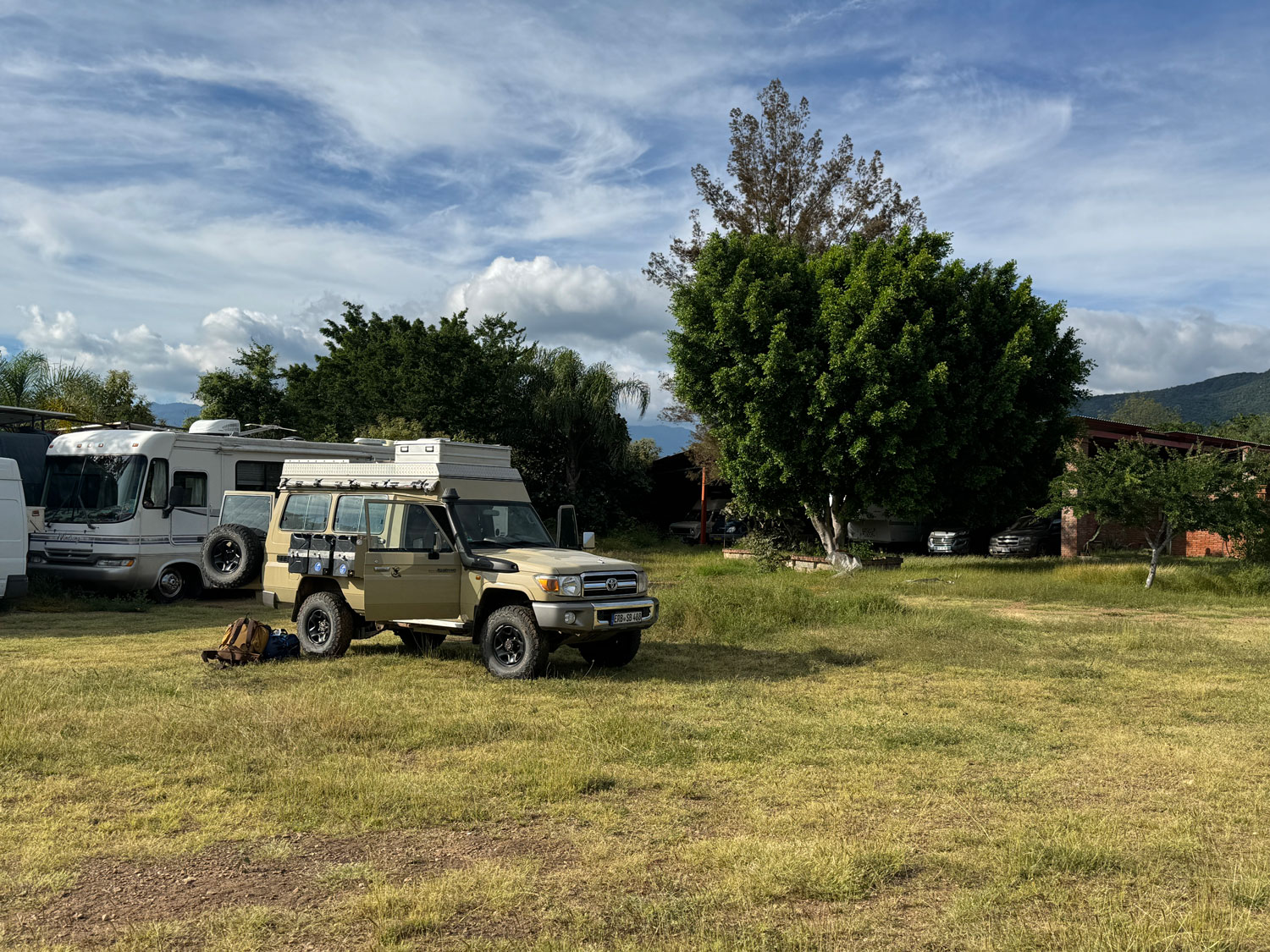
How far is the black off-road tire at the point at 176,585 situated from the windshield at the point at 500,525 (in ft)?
29.0

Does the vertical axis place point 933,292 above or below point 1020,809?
above

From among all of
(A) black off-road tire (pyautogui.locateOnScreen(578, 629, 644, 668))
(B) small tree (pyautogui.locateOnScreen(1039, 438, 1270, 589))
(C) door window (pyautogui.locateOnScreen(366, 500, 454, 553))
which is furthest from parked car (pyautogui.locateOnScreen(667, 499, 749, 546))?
(C) door window (pyautogui.locateOnScreen(366, 500, 454, 553))

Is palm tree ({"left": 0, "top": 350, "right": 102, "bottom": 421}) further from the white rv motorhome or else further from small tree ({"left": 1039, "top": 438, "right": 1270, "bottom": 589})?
small tree ({"left": 1039, "top": 438, "right": 1270, "bottom": 589})

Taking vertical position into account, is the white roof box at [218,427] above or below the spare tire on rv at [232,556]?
above

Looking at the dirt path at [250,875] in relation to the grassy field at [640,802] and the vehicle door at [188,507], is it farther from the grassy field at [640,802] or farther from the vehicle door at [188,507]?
the vehicle door at [188,507]

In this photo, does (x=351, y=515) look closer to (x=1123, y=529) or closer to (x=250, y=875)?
(x=250, y=875)

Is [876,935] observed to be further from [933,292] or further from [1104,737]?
[933,292]

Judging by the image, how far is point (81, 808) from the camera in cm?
581

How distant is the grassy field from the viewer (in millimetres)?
4375

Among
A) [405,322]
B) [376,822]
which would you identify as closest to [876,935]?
[376,822]

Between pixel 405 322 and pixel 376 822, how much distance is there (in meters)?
37.2

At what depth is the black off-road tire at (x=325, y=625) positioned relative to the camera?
11.2m

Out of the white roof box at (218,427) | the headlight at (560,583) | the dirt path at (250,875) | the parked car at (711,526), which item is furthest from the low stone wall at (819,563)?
the dirt path at (250,875)

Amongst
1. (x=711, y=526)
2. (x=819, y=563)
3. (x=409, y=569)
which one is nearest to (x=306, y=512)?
(x=409, y=569)
